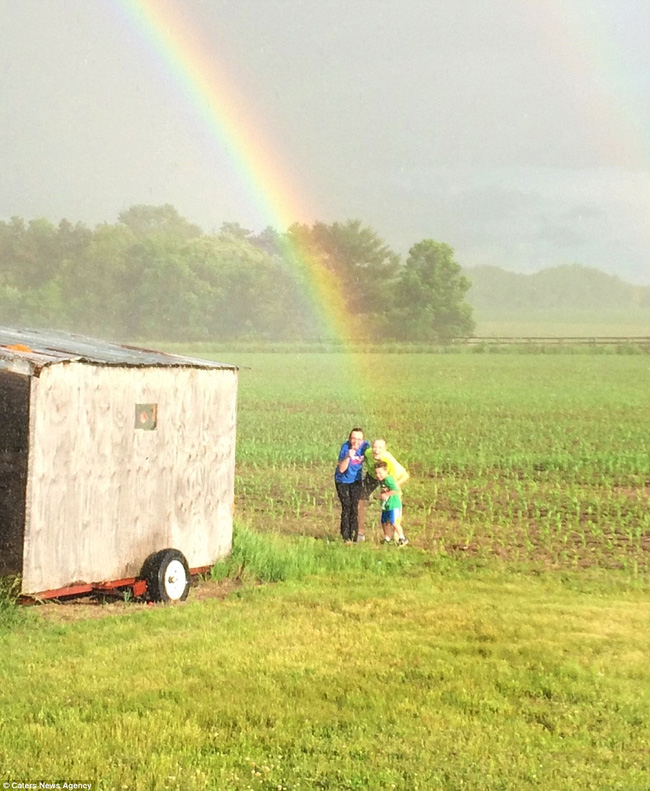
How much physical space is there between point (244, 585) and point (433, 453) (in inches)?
553

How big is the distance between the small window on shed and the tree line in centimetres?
8797

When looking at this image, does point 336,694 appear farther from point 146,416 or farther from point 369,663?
point 146,416

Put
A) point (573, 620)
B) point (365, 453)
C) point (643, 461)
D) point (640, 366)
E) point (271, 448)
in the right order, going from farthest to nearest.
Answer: point (640, 366)
point (271, 448)
point (643, 461)
point (365, 453)
point (573, 620)

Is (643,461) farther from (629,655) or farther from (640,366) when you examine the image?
(640,366)

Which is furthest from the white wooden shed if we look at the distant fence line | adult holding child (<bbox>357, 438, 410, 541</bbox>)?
the distant fence line

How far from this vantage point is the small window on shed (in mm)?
12094

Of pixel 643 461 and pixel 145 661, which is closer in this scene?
pixel 145 661

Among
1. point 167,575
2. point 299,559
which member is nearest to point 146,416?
point 167,575

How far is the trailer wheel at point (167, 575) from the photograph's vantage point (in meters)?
11.8

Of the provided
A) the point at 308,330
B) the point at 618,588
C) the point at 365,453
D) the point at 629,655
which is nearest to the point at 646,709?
the point at 629,655

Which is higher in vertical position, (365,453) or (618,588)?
(365,453)

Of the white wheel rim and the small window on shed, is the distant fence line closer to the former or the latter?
the small window on shed

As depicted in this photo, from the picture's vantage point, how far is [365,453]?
15.8 m

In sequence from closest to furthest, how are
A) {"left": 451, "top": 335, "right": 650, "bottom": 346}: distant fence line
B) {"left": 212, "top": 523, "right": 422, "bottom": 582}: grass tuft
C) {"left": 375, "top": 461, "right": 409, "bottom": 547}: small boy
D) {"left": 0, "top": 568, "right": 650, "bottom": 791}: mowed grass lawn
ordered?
{"left": 0, "top": 568, "right": 650, "bottom": 791}: mowed grass lawn < {"left": 212, "top": 523, "right": 422, "bottom": 582}: grass tuft < {"left": 375, "top": 461, "right": 409, "bottom": 547}: small boy < {"left": 451, "top": 335, "right": 650, "bottom": 346}: distant fence line
